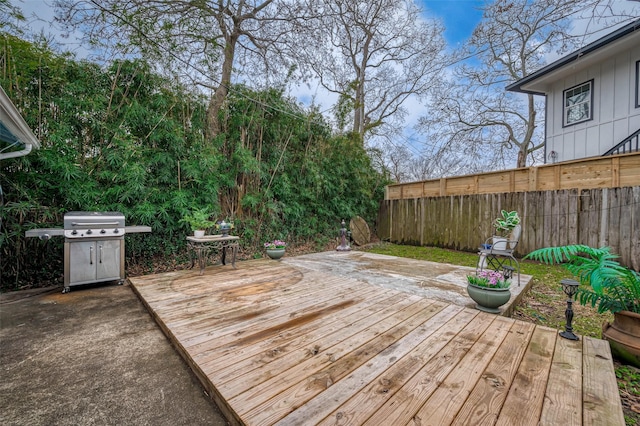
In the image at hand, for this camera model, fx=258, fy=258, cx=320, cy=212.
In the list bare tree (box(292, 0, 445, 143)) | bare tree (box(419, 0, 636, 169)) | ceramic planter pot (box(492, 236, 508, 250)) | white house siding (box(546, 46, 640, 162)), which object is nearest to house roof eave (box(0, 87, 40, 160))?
ceramic planter pot (box(492, 236, 508, 250))

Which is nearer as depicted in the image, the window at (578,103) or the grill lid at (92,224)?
the grill lid at (92,224)

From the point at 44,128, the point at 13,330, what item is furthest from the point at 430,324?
the point at 44,128

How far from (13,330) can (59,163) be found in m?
1.98

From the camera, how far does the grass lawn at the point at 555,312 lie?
136 cm

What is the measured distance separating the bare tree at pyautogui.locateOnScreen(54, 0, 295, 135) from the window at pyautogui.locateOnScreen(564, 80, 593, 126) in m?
7.14

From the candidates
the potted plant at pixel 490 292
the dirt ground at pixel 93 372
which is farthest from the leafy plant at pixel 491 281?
the dirt ground at pixel 93 372

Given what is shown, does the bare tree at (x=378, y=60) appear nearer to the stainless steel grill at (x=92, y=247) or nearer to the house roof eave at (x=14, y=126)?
the stainless steel grill at (x=92, y=247)

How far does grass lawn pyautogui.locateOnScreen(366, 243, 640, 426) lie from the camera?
1.36 meters

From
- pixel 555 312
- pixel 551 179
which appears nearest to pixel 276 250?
pixel 555 312

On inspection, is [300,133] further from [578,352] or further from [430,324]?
[578,352]

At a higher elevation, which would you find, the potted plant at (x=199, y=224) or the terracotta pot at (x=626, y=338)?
the potted plant at (x=199, y=224)

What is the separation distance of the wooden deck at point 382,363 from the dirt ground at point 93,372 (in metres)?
0.13

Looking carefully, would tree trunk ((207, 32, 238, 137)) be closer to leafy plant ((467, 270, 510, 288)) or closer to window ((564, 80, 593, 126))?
leafy plant ((467, 270, 510, 288))

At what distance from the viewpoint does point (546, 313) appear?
8.13 feet
